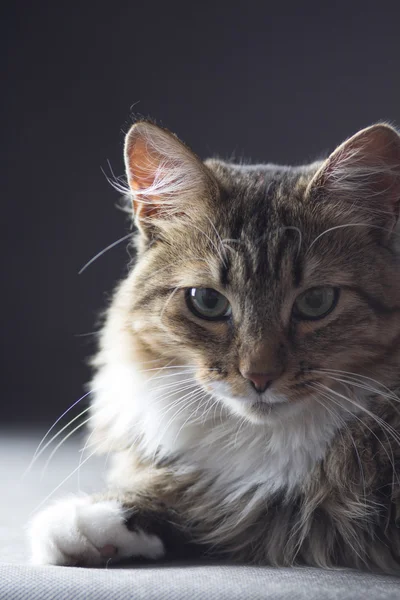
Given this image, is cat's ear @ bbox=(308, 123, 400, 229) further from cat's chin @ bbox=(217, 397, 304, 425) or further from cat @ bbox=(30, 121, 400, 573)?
cat's chin @ bbox=(217, 397, 304, 425)

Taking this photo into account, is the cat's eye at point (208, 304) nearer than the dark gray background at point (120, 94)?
Yes

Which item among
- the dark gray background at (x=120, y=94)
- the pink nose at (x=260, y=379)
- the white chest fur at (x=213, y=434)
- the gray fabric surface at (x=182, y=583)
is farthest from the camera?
the dark gray background at (x=120, y=94)

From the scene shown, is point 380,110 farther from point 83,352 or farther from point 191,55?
point 83,352

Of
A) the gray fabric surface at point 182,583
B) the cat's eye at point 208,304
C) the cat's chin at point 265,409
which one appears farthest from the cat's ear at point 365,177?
the gray fabric surface at point 182,583

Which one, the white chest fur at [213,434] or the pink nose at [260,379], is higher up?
the pink nose at [260,379]

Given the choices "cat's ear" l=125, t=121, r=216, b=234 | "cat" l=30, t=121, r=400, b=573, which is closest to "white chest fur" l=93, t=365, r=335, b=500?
"cat" l=30, t=121, r=400, b=573

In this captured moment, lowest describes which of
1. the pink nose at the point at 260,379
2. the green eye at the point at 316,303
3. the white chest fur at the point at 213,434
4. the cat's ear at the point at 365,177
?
the white chest fur at the point at 213,434

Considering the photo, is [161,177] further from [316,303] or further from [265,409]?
[265,409]

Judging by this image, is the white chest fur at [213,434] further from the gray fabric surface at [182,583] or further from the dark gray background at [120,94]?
the dark gray background at [120,94]
